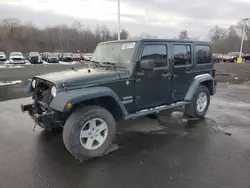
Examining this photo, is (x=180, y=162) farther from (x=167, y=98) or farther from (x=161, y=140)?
(x=167, y=98)

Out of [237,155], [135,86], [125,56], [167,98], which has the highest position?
[125,56]

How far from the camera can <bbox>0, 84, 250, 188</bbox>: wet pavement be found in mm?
3053

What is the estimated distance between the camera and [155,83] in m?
4.54

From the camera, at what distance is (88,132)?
141 inches

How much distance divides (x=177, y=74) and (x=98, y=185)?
122 inches

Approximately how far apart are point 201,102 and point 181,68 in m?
1.35

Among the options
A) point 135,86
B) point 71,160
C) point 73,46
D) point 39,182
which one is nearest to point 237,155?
point 135,86

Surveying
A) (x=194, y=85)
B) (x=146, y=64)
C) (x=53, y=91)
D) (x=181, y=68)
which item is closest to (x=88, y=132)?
(x=53, y=91)

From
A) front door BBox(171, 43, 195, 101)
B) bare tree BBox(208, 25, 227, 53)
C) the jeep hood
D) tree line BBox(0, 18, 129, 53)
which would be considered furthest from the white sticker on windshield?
bare tree BBox(208, 25, 227, 53)

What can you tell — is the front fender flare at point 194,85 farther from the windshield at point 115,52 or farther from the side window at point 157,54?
the windshield at point 115,52

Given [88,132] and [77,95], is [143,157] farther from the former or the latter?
[77,95]

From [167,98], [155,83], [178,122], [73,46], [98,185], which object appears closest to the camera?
[98,185]

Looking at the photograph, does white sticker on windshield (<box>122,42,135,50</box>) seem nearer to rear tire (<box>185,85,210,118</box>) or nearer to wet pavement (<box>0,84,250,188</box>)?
wet pavement (<box>0,84,250,188</box>)

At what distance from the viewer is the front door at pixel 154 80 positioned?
4309 millimetres
